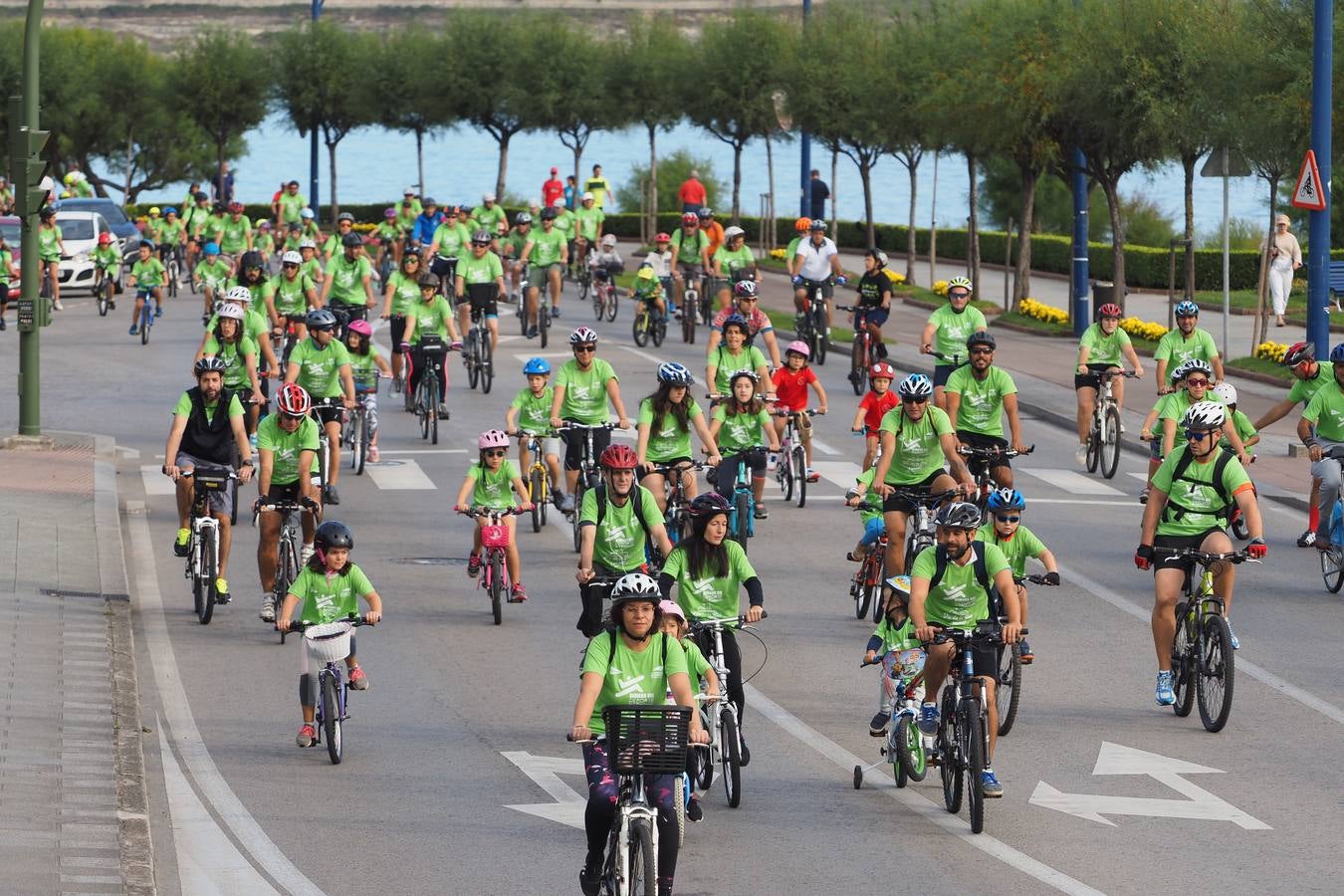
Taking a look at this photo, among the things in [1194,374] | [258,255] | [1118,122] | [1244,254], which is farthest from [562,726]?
[1244,254]

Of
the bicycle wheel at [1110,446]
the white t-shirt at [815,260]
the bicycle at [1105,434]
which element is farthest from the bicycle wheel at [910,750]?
the white t-shirt at [815,260]

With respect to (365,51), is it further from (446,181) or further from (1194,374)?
(446,181)

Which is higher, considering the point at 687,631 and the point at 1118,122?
the point at 1118,122

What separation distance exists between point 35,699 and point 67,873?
12.4ft

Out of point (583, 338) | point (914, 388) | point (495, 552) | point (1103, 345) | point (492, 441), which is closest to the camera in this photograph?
point (914, 388)

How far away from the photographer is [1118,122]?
124ft

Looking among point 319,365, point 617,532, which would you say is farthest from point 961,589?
point 319,365

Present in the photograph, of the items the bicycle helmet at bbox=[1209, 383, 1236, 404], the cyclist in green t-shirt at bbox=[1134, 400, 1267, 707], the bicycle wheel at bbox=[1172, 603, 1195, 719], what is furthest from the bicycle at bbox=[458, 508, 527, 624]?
the bicycle helmet at bbox=[1209, 383, 1236, 404]

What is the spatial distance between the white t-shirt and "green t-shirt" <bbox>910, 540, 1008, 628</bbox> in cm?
1955

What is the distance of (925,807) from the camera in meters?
12.5

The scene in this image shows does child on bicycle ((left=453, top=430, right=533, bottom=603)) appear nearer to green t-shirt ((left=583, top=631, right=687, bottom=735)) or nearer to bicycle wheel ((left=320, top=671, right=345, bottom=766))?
bicycle wheel ((left=320, top=671, right=345, bottom=766))

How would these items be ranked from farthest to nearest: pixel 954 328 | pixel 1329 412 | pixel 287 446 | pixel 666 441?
pixel 954 328
pixel 1329 412
pixel 666 441
pixel 287 446

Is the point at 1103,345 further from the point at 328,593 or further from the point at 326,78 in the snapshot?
the point at 326,78

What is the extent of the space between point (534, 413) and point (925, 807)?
8.53m
